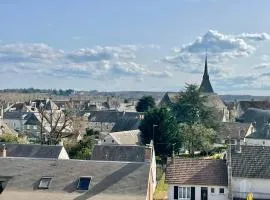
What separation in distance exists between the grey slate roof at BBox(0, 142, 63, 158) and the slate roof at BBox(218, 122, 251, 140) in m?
36.4

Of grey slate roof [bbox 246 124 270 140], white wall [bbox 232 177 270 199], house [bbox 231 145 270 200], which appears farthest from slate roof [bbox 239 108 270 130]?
white wall [bbox 232 177 270 199]

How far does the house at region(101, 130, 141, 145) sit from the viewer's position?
65.3 meters

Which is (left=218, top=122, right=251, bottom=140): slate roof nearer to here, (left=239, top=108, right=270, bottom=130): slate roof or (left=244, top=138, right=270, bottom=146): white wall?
(left=244, top=138, right=270, bottom=146): white wall

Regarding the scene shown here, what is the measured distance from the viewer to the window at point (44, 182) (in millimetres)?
33844

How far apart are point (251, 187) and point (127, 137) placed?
29.6m

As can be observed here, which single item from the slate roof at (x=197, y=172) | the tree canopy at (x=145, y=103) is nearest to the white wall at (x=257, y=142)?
the slate roof at (x=197, y=172)

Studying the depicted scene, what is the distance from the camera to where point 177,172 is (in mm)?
41031

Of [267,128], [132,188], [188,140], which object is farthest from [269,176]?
[267,128]

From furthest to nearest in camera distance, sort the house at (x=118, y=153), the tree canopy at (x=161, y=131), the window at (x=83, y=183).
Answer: the tree canopy at (x=161, y=131)
the house at (x=118, y=153)
the window at (x=83, y=183)

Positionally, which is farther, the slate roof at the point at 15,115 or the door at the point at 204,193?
the slate roof at the point at 15,115

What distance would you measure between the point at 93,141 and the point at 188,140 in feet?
49.9

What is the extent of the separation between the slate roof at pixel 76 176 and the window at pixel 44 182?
0.80 ft

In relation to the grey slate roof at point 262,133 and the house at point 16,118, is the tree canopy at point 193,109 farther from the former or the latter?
the house at point 16,118

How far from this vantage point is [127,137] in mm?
68188
